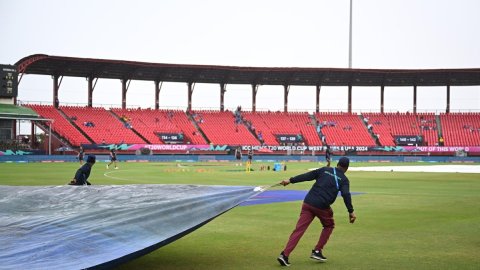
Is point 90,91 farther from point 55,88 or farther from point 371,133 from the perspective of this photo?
point 371,133

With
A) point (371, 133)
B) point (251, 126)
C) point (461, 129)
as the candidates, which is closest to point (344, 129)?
point (371, 133)

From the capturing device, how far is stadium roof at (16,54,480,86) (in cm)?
8056

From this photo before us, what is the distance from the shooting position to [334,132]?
9250cm

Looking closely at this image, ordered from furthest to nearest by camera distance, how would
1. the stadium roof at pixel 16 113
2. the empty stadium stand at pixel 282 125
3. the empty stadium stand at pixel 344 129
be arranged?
the empty stadium stand at pixel 344 129, the empty stadium stand at pixel 282 125, the stadium roof at pixel 16 113

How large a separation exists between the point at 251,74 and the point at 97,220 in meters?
80.7

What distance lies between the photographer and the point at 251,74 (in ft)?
297

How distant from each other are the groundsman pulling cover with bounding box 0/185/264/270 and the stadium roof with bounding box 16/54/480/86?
68838mm

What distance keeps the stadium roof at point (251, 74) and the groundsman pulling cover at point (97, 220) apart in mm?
68838

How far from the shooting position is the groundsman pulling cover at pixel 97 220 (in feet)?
31.1

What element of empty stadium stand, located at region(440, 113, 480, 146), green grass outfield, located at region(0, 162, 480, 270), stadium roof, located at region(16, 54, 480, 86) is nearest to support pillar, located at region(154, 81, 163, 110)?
stadium roof, located at region(16, 54, 480, 86)

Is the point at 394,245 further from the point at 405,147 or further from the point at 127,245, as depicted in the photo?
the point at 405,147

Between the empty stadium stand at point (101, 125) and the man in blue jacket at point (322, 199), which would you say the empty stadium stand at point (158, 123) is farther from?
the man in blue jacket at point (322, 199)


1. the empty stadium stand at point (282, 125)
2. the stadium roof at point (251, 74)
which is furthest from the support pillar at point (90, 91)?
the empty stadium stand at point (282, 125)

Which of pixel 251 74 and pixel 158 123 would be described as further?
pixel 251 74
